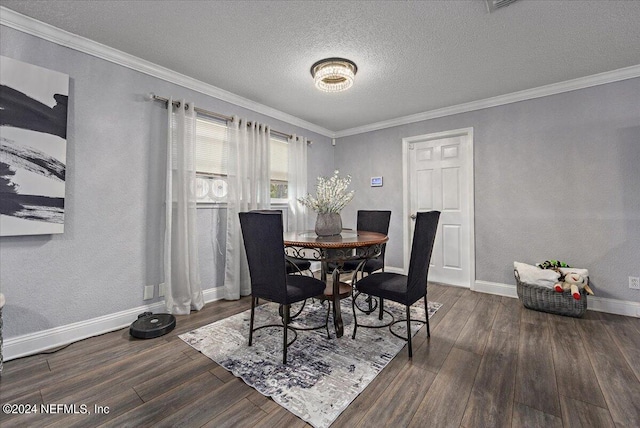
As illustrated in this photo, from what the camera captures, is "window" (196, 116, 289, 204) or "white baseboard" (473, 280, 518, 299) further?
"white baseboard" (473, 280, 518, 299)

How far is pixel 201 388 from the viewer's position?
1638 mm

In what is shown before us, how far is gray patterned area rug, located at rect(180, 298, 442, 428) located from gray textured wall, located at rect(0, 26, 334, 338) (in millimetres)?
862

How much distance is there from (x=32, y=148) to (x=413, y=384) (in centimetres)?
308

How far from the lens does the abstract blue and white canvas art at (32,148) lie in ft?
6.20

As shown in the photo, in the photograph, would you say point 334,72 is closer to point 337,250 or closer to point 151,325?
point 337,250

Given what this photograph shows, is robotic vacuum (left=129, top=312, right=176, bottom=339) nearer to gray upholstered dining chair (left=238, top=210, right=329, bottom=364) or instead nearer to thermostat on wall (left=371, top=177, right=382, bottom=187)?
gray upholstered dining chair (left=238, top=210, right=329, bottom=364)

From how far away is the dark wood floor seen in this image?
54.9 inches

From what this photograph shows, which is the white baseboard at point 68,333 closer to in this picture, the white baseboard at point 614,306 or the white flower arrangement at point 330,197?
the white flower arrangement at point 330,197

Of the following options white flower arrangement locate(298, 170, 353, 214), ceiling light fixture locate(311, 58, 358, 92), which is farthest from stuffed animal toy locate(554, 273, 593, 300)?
ceiling light fixture locate(311, 58, 358, 92)

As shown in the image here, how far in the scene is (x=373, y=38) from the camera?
220 cm

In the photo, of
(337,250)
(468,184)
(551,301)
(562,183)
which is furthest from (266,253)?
(562,183)

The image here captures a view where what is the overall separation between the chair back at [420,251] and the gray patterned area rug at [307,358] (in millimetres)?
484

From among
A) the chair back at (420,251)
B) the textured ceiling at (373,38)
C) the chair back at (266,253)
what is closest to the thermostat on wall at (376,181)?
the textured ceiling at (373,38)

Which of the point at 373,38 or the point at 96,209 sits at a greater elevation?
the point at 373,38
